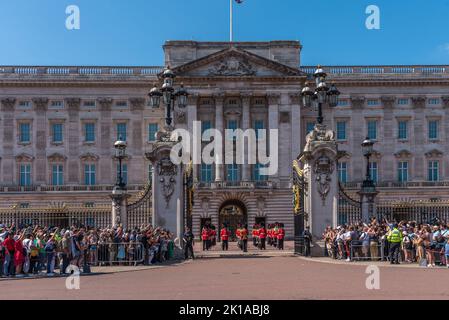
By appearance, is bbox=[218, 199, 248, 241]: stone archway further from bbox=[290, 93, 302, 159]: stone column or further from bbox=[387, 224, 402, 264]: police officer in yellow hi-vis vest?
bbox=[387, 224, 402, 264]: police officer in yellow hi-vis vest

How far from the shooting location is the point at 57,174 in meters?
69.2

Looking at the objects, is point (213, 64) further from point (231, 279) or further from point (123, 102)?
point (231, 279)

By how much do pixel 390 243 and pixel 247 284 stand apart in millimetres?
10392

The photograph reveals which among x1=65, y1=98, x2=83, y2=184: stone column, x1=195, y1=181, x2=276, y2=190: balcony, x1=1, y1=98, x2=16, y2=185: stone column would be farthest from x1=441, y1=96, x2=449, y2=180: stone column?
x1=1, y1=98, x2=16, y2=185: stone column

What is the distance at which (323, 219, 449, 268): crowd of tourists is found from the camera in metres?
26.4

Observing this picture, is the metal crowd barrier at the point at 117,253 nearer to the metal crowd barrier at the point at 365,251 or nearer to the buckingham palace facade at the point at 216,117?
the metal crowd barrier at the point at 365,251

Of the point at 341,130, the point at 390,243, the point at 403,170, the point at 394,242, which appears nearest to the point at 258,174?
the point at 341,130

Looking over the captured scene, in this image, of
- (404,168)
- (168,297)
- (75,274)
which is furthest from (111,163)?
(168,297)

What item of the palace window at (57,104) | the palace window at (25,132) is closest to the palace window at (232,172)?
the palace window at (57,104)

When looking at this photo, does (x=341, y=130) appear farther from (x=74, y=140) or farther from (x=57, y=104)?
(x=57, y=104)

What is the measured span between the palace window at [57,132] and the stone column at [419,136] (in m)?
35.8

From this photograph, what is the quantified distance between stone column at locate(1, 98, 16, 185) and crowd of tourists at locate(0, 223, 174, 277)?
41.9 metres

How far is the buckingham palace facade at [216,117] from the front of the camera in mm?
67500

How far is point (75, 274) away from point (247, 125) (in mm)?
45891
